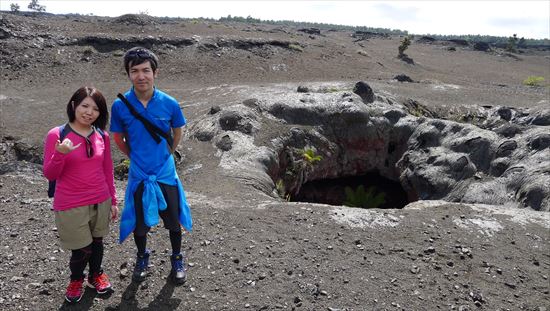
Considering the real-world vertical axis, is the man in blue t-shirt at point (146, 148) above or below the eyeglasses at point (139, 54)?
below

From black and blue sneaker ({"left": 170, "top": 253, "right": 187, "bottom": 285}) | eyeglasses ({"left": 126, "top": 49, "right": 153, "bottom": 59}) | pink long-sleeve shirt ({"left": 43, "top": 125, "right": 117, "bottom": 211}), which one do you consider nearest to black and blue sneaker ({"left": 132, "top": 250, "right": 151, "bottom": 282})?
black and blue sneaker ({"left": 170, "top": 253, "right": 187, "bottom": 285})

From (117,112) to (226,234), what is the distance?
3.98m

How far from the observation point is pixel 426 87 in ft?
103

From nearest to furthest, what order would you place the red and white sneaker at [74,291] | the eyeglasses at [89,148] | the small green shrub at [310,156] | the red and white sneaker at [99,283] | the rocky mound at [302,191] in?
1. the eyeglasses at [89,148]
2. the red and white sneaker at [74,291]
3. the red and white sneaker at [99,283]
4. the rocky mound at [302,191]
5. the small green shrub at [310,156]

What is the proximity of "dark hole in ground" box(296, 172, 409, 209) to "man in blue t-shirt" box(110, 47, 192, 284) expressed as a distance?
573 inches

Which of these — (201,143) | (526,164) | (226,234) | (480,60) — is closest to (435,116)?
(526,164)

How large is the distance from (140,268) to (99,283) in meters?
0.69

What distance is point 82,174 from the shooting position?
234 inches

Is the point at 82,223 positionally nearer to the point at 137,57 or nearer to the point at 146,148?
the point at 146,148

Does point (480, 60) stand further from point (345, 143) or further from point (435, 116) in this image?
point (345, 143)

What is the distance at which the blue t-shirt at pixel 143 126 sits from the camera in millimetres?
6336

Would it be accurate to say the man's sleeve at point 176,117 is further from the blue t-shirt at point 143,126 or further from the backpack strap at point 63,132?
the backpack strap at point 63,132

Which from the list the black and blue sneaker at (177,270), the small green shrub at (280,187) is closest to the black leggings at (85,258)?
the black and blue sneaker at (177,270)

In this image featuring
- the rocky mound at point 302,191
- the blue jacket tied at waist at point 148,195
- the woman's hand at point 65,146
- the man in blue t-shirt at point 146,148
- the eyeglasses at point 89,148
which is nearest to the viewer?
the woman's hand at point 65,146
